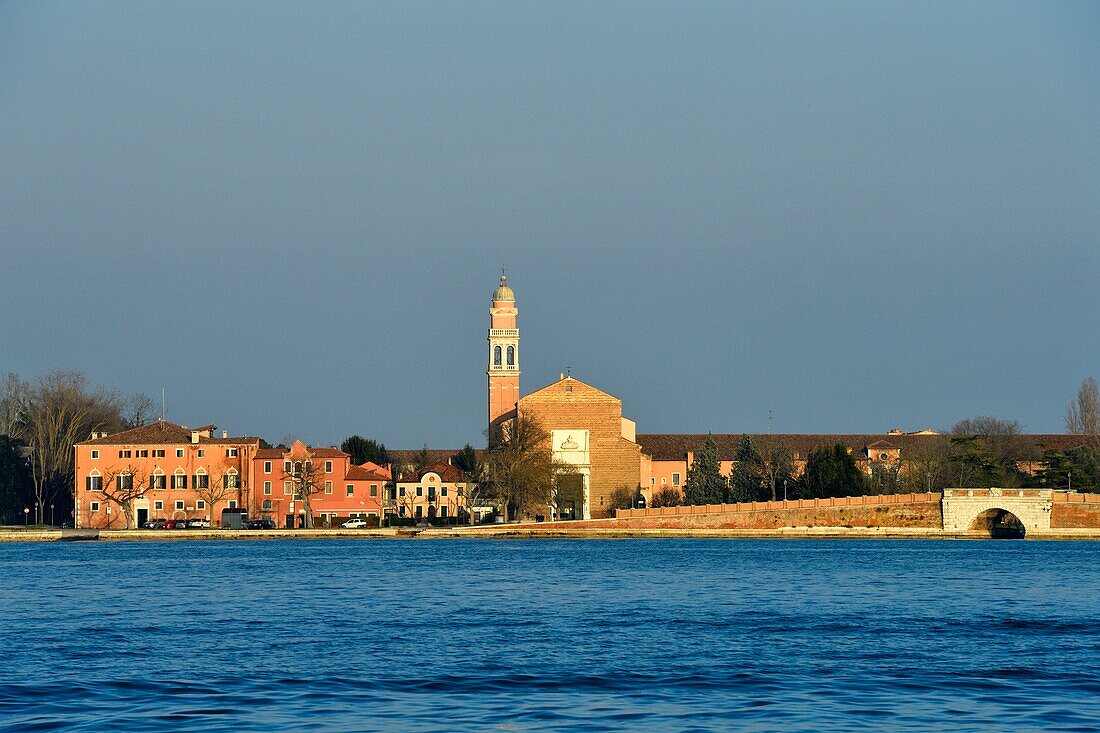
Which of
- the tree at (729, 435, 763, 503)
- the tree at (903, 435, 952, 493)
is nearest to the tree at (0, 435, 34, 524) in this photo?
the tree at (729, 435, 763, 503)

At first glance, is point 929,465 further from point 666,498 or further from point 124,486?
point 124,486

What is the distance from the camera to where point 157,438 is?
69562mm

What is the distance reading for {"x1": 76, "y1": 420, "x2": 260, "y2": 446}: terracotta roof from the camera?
69000 mm

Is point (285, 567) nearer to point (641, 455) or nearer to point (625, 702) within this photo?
point (625, 702)

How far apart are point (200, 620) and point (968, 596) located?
1533 cm

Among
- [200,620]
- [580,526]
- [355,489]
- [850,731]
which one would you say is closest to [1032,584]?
[200,620]

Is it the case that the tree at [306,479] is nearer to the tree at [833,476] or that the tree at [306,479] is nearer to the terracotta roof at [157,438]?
the terracotta roof at [157,438]

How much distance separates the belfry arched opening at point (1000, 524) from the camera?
6397cm

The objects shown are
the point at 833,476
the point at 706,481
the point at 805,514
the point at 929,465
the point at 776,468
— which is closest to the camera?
the point at 805,514

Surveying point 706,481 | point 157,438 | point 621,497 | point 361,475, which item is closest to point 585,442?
point 621,497

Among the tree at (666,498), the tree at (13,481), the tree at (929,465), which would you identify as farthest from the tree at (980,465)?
the tree at (13,481)

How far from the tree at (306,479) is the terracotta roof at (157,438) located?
7.18ft

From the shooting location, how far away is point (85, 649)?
23.2 metres

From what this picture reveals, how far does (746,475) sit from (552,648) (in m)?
52.5
